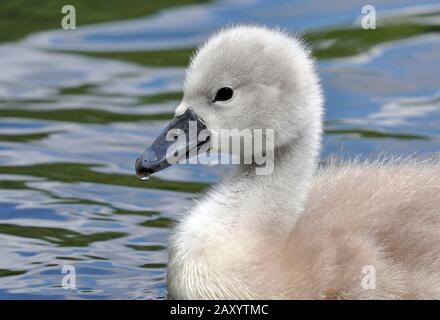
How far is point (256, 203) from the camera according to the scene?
700cm

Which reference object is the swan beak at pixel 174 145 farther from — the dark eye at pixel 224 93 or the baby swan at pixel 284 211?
the dark eye at pixel 224 93

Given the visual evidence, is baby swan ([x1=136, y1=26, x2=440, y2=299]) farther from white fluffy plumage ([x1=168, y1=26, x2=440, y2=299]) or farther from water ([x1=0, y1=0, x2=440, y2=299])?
water ([x1=0, y1=0, x2=440, y2=299])

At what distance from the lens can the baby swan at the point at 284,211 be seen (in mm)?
6738

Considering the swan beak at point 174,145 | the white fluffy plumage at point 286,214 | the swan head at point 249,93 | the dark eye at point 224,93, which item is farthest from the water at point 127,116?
the dark eye at point 224,93

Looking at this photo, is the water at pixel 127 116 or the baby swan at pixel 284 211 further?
the water at pixel 127 116

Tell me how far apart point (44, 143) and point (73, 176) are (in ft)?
2.00

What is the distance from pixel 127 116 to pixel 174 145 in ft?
9.91

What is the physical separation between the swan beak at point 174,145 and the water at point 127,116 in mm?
747

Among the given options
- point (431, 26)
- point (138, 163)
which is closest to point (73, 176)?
point (138, 163)

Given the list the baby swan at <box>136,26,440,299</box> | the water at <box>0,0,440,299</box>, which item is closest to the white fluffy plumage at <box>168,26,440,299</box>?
the baby swan at <box>136,26,440,299</box>

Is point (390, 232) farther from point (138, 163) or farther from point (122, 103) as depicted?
point (122, 103)

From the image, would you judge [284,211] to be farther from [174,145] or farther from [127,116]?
[127,116]

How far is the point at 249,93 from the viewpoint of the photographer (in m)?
7.09

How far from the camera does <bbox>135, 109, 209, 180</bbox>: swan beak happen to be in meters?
7.03
